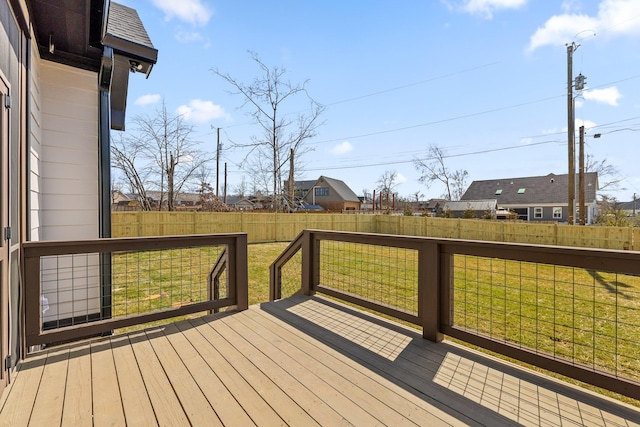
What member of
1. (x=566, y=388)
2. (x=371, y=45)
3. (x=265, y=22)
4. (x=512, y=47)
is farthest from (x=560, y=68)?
(x=566, y=388)

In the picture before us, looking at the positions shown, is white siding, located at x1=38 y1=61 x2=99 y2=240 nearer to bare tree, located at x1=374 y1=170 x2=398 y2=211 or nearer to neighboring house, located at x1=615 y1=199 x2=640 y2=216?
neighboring house, located at x1=615 y1=199 x2=640 y2=216

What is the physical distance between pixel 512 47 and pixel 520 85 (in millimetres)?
3434

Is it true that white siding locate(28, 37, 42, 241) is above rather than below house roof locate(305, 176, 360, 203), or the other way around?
below

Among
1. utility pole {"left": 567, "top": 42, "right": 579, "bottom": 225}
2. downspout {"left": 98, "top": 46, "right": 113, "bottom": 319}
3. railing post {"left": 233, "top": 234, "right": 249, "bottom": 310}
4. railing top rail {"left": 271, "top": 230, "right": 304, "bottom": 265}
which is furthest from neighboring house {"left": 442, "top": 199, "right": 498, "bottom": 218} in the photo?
downspout {"left": 98, "top": 46, "right": 113, "bottom": 319}

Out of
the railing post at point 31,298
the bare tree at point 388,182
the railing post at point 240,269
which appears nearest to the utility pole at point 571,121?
the railing post at point 240,269

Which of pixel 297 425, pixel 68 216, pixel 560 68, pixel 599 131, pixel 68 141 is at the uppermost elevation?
pixel 560 68

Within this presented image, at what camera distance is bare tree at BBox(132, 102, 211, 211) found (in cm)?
1639

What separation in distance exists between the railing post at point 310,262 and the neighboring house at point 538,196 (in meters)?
28.7

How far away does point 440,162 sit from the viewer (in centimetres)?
2948

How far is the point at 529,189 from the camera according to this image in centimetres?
2853

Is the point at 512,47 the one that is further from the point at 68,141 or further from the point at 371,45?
the point at 68,141

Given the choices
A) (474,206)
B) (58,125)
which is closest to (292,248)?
(58,125)

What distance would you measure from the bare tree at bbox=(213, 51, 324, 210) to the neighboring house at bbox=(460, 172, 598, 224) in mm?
21055

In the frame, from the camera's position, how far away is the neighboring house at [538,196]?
26406mm
